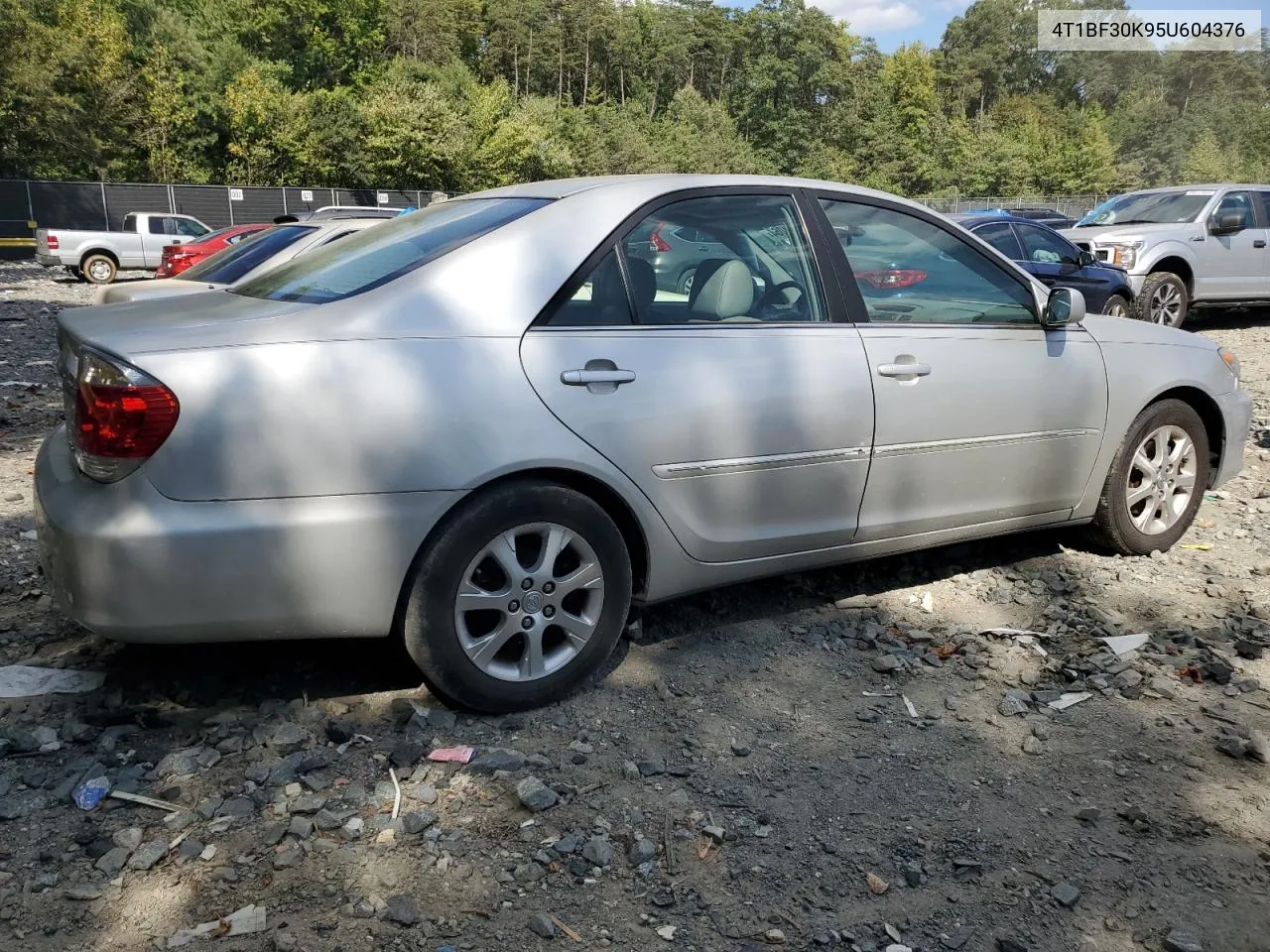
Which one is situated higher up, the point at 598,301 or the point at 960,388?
the point at 598,301

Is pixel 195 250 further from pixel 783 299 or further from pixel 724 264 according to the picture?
pixel 783 299

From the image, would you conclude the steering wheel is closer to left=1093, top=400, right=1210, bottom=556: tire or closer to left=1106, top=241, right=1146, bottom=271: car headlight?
left=1093, top=400, right=1210, bottom=556: tire

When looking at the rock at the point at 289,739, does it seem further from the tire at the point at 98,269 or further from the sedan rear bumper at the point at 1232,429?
the tire at the point at 98,269

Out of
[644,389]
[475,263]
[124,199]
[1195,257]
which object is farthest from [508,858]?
[124,199]

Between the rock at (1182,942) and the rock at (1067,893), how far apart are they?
7.9 inches

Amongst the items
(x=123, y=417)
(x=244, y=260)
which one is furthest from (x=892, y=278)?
(x=244, y=260)

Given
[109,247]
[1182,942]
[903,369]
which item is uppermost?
[109,247]

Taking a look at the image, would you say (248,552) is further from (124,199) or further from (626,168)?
(626,168)

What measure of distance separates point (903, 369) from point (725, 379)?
30.4 inches

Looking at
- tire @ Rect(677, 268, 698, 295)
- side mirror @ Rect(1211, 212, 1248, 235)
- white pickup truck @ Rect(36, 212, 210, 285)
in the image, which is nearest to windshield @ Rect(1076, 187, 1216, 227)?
side mirror @ Rect(1211, 212, 1248, 235)

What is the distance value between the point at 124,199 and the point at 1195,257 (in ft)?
107

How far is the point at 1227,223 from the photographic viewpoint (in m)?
13.1

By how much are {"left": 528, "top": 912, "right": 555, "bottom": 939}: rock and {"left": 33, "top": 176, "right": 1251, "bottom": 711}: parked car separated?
0.90 meters

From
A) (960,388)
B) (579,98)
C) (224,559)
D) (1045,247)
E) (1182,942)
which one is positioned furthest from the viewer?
(579,98)
